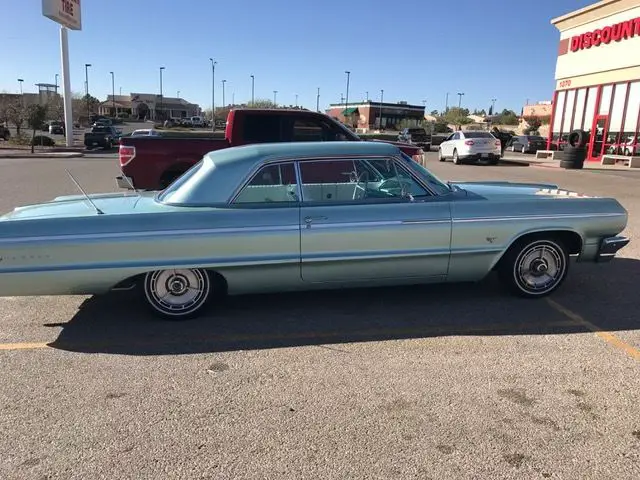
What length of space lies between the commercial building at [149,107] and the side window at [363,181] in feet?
375

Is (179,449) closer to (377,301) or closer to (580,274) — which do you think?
(377,301)

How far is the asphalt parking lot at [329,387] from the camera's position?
276cm

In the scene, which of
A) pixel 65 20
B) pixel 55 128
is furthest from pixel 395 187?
pixel 55 128

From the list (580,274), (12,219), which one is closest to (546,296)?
(580,274)

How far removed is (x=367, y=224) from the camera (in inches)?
180

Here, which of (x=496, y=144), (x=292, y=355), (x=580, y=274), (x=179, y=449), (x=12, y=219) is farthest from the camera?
(x=496, y=144)

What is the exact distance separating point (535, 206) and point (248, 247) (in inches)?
101

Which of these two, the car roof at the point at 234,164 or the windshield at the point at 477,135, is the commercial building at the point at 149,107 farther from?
the car roof at the point at 234,164

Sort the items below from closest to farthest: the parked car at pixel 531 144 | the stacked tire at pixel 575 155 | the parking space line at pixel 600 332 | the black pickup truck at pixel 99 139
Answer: the parking space line at pixel 600 332
the stacked tire at pixel 575 155
the black pickup truck at pixel 99 139
the parked car at pixel 531 144

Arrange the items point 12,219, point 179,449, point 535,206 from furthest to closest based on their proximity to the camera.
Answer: point 535,206 < point 12,219 < point 179,449

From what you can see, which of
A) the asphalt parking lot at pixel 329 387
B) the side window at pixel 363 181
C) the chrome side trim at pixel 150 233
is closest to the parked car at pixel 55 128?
the asphalt parking lot at pixel 329 387

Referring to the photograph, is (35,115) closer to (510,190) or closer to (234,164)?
(234,164)

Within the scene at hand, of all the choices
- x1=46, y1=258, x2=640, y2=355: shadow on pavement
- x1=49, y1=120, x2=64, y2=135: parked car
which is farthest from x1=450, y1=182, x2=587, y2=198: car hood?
x1=49, y1=120, x2=64, y2=135: parked car

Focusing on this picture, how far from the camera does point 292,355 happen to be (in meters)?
3.97
